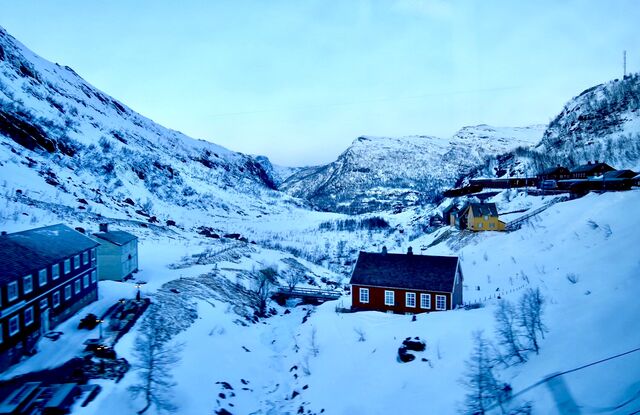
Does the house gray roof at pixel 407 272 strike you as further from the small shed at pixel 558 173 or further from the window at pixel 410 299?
the small shed at pixel 558 173

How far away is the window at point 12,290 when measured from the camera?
21984 millimetres

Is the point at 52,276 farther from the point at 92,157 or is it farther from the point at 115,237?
the point at 92,157

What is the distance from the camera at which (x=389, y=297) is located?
114ft

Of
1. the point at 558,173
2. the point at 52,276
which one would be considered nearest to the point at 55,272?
the point at 52,276

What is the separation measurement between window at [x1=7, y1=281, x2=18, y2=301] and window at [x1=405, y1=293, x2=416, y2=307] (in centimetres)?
2659

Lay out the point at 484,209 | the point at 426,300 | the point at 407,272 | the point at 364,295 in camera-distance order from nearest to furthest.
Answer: the point at 426,300 < the point at 407,272 < the point at 364,295 < the point at 484,209

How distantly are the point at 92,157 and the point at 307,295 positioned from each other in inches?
3233

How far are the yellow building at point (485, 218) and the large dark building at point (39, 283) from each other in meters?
53.7

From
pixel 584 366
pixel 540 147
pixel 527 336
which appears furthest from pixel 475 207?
pixel 540 147

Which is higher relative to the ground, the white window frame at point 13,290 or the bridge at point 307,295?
the white window frame at point 13,290

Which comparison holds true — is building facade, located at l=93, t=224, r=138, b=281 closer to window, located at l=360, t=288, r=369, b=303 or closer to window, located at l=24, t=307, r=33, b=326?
window, located at l=24, t=307, r=33, b=326

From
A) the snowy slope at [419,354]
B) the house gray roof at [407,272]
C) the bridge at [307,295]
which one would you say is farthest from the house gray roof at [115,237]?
the house gray roof at [407,272]

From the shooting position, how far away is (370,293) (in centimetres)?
3544

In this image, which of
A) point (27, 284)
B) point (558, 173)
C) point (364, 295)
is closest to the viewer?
point (27, 284)
